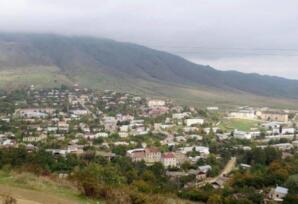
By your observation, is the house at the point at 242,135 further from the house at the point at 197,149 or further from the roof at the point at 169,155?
the roof at the point at 169,155

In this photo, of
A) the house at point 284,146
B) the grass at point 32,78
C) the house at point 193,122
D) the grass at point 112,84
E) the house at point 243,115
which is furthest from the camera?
the grass at point 112,84

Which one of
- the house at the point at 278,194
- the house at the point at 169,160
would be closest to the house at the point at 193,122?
the house at the point at 169,160

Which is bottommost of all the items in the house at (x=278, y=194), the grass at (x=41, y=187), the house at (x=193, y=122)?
the house at (x=193, y=122)

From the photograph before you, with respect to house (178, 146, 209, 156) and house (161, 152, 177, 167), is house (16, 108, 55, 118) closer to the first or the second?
house (178, 146, 209, 156)

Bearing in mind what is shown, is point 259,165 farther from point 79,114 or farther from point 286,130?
point 79,114

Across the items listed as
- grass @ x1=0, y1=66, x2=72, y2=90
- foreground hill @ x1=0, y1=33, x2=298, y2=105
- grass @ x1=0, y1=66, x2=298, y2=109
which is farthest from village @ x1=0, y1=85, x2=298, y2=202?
foreground hill @ x1=0, y1=33, x2=298, y2=105

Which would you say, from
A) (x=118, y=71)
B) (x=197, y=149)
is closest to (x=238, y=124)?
(x=197, y=149)

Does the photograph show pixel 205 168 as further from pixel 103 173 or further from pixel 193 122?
pixel 193 122

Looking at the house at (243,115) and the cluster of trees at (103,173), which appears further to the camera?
the house at (243,115)
